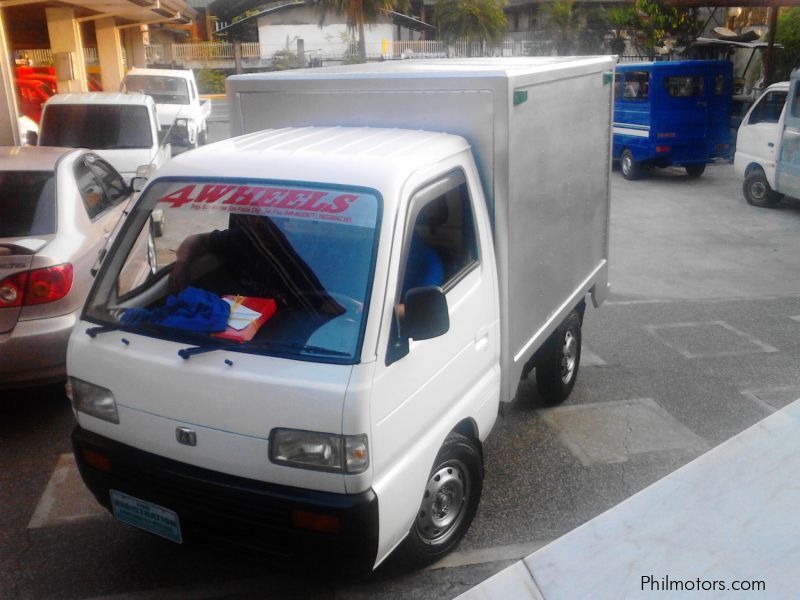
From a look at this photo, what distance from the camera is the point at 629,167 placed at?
51.6 feet

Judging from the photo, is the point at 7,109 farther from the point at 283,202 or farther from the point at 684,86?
the point at 684,86

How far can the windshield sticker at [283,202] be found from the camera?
10.3ft

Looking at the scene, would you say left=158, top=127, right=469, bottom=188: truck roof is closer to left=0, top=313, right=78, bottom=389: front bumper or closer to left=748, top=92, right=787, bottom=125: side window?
left=0, top=313, right=78, bottom=389: front bumper

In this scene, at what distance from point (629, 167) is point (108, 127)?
9.81 meters

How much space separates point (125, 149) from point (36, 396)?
5.92m

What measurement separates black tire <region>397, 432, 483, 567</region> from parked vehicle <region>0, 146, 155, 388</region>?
259 cm

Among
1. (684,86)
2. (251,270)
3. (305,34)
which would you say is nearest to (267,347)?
(251,270)

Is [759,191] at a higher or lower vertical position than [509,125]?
lower

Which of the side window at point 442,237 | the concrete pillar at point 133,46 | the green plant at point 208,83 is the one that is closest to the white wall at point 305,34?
the green plant at point 208,83

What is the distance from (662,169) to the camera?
1725cm

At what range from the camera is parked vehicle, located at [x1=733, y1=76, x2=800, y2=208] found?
37.2 ft

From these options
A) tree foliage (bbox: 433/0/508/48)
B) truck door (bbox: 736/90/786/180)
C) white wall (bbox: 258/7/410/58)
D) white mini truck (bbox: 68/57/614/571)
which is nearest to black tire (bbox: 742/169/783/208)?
truck door (bbox: 736/90/786/180)

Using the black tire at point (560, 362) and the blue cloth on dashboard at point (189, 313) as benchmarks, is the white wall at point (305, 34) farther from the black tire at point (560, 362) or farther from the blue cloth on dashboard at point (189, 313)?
the blue cloth on dashboard at point (189, 313)

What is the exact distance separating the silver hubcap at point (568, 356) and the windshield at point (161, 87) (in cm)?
1578
